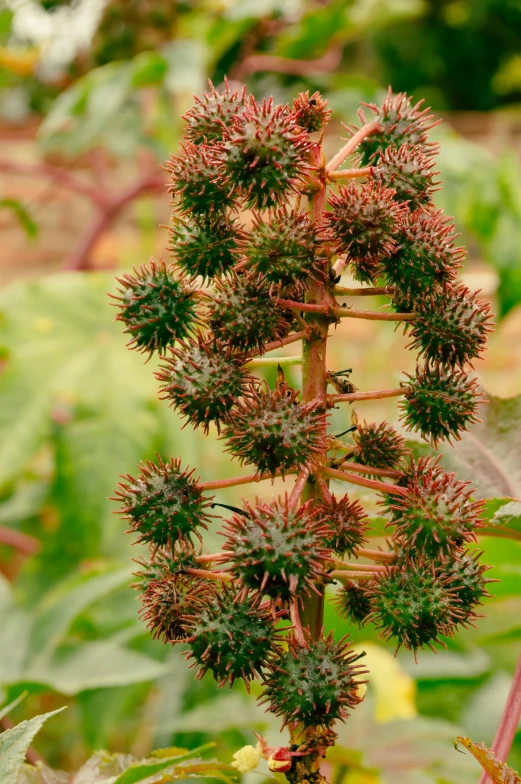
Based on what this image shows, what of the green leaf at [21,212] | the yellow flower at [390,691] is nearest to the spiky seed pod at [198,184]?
the yellow flower at [390,691]

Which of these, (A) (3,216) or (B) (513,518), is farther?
(A) (3,216)

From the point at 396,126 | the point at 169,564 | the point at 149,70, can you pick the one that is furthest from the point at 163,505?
the point at 149,70

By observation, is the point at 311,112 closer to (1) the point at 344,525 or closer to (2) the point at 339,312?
(2) the point at 339,312

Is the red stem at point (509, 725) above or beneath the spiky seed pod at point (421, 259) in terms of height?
beneath

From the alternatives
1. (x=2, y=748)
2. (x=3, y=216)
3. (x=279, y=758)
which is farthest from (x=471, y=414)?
(x=3, y=216)

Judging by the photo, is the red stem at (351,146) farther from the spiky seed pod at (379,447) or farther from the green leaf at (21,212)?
the green leaf at (21,212)

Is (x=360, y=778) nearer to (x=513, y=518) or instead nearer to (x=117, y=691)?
(x=117, y=691)

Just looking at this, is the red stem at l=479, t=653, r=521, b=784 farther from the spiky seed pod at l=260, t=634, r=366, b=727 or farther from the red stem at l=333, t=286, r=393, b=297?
the red stem at l=333, t=286, r=393, b=297

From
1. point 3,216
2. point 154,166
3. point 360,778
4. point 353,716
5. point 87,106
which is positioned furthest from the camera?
point 3,216
